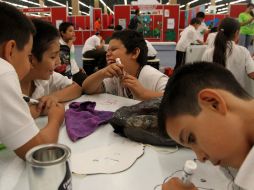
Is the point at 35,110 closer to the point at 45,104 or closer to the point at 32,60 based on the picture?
the point at 45,104

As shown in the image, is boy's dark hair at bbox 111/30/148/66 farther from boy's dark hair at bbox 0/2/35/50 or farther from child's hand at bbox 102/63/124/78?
boy's dark hair at bbox 0/2/35/50

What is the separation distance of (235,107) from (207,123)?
82 mm

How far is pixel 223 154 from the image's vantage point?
68 centimetres

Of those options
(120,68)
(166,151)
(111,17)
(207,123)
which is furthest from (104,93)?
(111,17)

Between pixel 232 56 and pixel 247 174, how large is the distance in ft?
7.15

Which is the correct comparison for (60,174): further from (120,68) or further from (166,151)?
(120,68)

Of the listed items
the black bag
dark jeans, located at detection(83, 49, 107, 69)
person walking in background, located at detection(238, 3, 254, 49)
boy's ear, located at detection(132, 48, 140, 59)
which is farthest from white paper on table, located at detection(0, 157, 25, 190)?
person walking in background, located at detection(238, 3, 254, 49)

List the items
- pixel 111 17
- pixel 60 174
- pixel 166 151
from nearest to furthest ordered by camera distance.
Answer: pixel 60 174 < pixel 166 151 < pixel 111 17

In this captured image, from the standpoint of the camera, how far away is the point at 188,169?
2.11 ft

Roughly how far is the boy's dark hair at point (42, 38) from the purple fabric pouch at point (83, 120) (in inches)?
13.0

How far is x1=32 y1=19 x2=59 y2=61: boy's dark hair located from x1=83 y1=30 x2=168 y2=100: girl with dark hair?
0.34 metres

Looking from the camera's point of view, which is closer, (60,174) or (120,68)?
(60,174)

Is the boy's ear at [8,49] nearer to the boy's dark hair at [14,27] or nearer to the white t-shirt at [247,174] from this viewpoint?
the boy's dark hair at [14,27]

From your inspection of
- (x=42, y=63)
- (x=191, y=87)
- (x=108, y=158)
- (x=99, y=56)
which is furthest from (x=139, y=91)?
(x=99, y=56)
